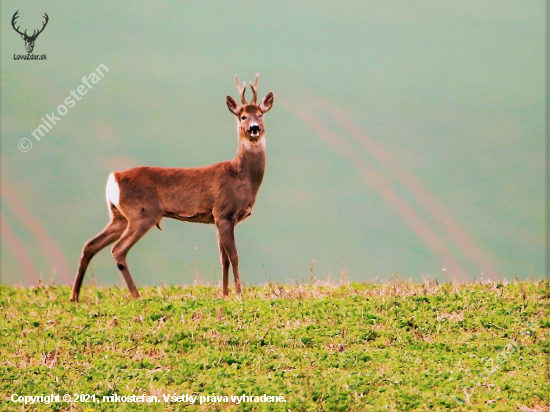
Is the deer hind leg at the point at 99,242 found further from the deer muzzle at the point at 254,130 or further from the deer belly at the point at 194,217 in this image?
the deer muzzle at the point at 254,130

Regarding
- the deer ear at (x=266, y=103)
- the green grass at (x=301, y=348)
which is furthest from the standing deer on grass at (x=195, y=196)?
the green grass at (x=301, y=348)

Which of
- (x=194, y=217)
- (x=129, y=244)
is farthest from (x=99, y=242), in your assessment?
(x=194, y=217)

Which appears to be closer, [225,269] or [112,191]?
[225,269]

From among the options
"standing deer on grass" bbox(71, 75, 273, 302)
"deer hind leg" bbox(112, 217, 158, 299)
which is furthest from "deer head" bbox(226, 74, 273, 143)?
"deer hind leg" bbox(112, 217, 158, 299)

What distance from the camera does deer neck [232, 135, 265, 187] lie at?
12.9 m

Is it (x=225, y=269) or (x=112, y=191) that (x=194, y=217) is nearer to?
(x=225, y=269)

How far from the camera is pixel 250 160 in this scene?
42.6 ft

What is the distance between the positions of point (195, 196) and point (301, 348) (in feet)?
12.9

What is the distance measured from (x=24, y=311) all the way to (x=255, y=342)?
4.32 meters

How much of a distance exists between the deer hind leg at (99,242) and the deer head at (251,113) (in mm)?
2476

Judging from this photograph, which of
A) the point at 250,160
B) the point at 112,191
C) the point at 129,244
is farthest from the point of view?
the point at 250,160

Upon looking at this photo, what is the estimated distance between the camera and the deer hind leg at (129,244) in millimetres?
12594

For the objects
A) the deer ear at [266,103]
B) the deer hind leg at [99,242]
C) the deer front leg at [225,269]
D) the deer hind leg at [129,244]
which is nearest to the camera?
the deer hind leg at [129,244]

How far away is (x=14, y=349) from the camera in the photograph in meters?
10.1
